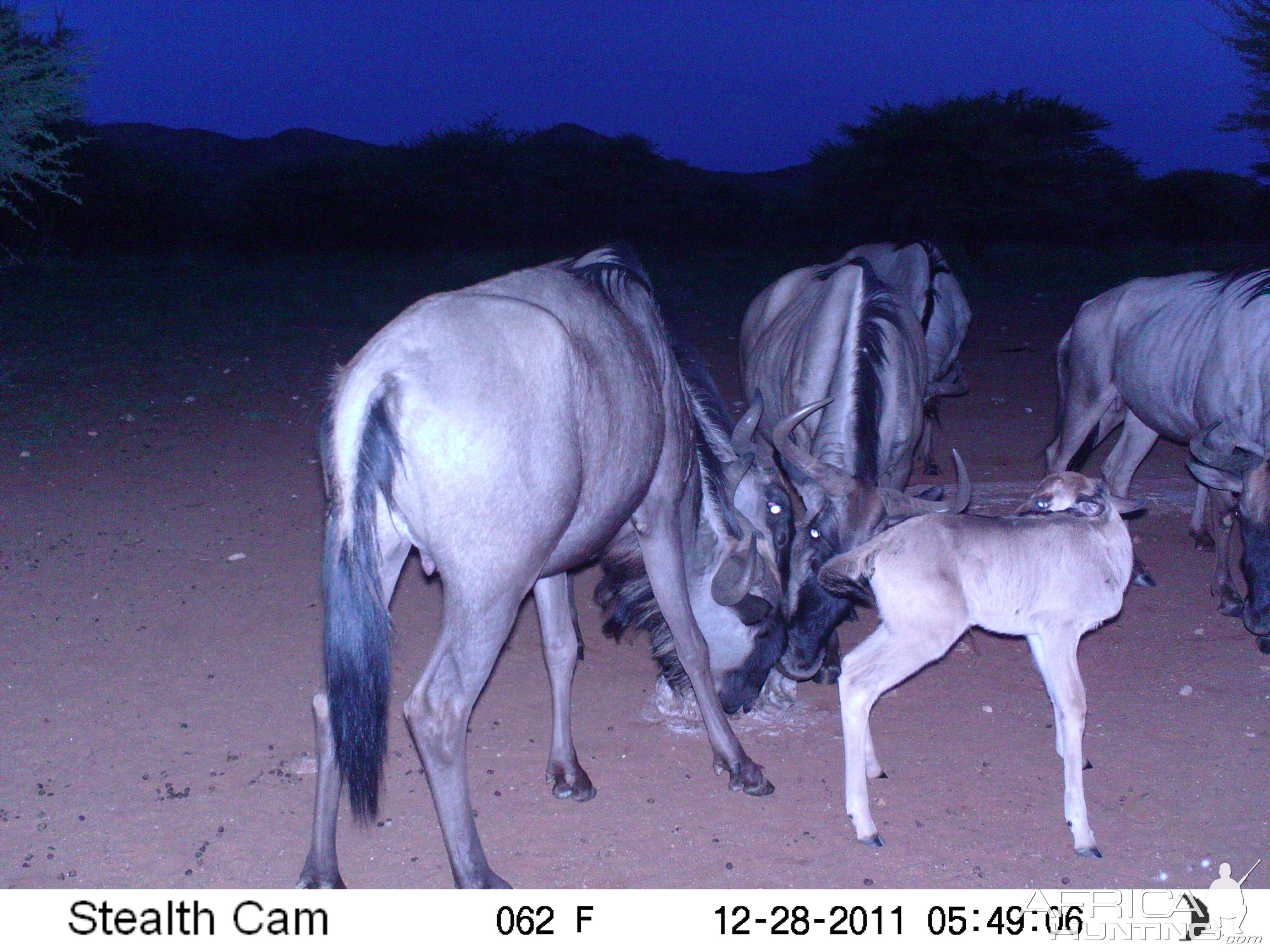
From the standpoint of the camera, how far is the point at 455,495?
9.71 feet

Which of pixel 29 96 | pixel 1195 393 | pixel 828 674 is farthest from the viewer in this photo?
pixel 29 96

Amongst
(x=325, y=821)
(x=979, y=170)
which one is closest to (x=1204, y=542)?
(x=325, y=821)

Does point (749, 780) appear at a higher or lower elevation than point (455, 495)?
lower

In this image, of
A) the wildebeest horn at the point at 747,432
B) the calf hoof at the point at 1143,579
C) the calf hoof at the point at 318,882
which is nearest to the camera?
the calf hoof at the point at 318,882

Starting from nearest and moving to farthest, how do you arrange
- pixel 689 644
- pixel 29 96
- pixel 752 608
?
1. pixel 689 644
2. pixel 752 608
3. pixel 29 96

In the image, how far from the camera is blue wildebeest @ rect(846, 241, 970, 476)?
8.33 metres

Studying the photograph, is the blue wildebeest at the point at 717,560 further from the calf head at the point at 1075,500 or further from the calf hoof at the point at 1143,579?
the calf hoof at the point at 1143,579

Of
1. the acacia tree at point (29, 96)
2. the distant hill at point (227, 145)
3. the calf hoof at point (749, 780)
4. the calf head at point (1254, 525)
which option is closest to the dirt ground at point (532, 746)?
the calf hoof at point (749, 780)

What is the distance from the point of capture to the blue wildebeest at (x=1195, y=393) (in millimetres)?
5152

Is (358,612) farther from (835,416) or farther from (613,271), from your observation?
(835,416)

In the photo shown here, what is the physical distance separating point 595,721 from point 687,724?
0.40 metres

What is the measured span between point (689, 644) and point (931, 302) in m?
5.05

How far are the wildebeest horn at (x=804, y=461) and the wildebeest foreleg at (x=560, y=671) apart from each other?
1129 mm
